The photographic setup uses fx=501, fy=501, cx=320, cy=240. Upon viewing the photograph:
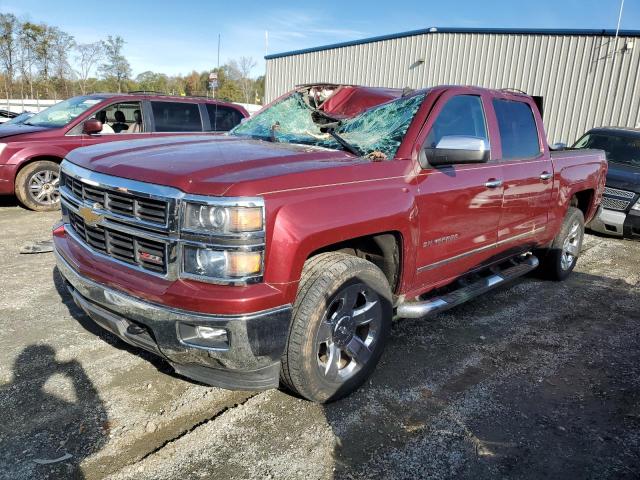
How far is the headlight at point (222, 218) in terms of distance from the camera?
7.67ft

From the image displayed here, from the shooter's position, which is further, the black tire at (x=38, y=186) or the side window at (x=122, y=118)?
the side window at (x=122, y=118)

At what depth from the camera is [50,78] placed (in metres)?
33.3

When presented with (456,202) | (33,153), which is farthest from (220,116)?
(456,202)

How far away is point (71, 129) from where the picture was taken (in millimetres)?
7586

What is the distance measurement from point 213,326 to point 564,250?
15.4 ft

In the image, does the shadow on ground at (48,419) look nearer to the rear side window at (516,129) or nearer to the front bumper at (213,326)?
the front bumper at (213,326)

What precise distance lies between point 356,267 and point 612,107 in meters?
14.2

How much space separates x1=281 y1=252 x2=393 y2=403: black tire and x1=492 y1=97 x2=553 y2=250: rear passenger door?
5.47 feet

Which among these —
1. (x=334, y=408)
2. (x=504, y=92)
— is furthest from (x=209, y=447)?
(x=504, y=92)

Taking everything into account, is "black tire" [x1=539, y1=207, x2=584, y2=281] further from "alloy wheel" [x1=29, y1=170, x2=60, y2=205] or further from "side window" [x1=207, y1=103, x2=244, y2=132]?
"alloy wheel" [x1=29, y1=170, x2=60, y2=205]

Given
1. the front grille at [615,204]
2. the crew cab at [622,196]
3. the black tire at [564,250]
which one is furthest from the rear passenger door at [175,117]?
the front grille at [615,204]

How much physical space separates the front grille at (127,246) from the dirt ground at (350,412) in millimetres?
885

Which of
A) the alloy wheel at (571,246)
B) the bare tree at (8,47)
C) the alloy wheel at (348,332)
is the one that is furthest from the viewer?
the bare tree at (8,47)

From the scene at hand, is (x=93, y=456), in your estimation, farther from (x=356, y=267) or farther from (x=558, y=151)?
Result: (x=558, y=151)
